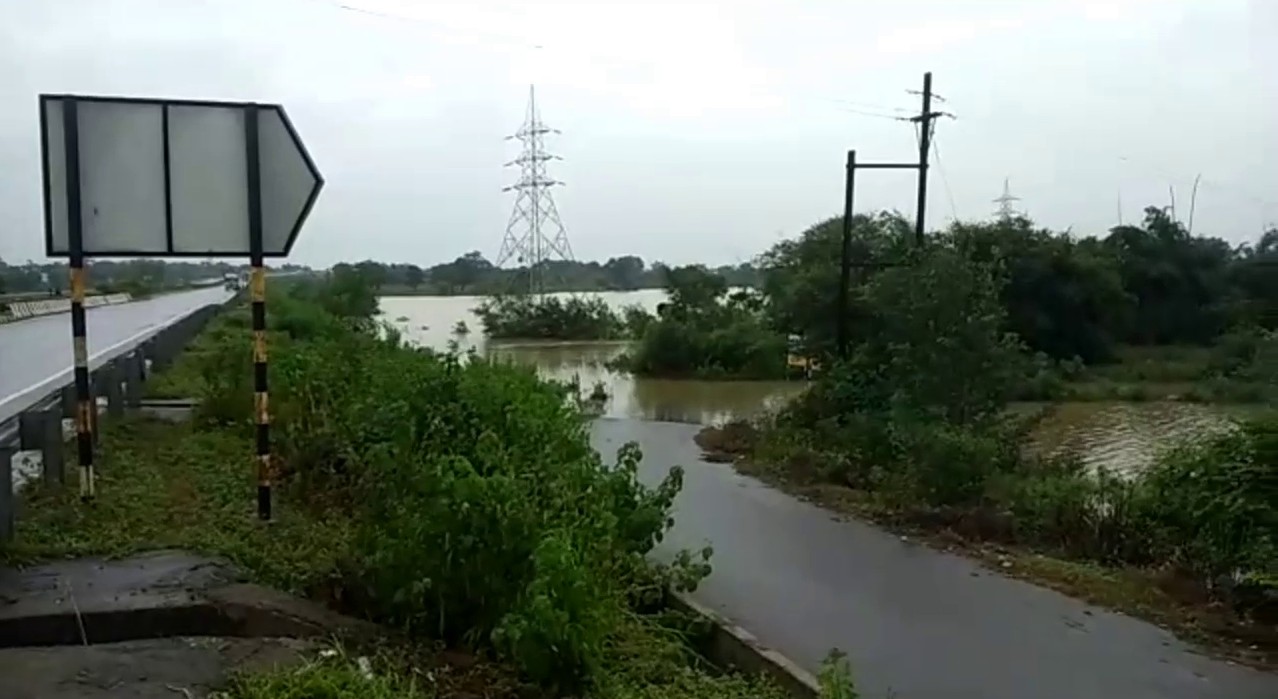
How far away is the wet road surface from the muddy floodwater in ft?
9.55

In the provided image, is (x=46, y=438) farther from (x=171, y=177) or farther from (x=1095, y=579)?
(x=1095, y=579)

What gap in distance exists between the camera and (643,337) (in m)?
43.9

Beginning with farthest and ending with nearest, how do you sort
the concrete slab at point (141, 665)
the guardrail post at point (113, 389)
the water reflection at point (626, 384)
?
the water reflection at point (626, 384)
the guardrail post at point (113, 389)
the concrete slab at point (141, 665)

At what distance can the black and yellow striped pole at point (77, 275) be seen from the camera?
7.68m

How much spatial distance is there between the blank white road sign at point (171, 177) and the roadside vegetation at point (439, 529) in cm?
156

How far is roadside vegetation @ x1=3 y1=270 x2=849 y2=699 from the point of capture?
5.50 metres

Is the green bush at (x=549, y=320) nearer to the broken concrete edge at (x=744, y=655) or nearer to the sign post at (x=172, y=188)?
the sign post at (x=172, y=188)

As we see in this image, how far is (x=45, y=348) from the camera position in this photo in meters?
22.2

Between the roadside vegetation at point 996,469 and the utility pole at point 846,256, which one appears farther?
the utility pole at point 846,256

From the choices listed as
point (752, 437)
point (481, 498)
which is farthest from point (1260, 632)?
point (752, 437)

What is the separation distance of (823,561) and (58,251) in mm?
6548

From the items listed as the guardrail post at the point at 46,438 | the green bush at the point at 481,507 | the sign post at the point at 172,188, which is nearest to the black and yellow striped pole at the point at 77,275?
the sign post at the point at 172,188

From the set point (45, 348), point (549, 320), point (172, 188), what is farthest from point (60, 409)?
point (549, 320)

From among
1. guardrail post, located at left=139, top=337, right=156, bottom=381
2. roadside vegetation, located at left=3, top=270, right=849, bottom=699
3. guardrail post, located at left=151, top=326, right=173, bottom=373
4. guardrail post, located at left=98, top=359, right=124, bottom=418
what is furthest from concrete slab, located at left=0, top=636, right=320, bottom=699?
guardrail post, located at left=151, top=326, right=173, bottom=373
